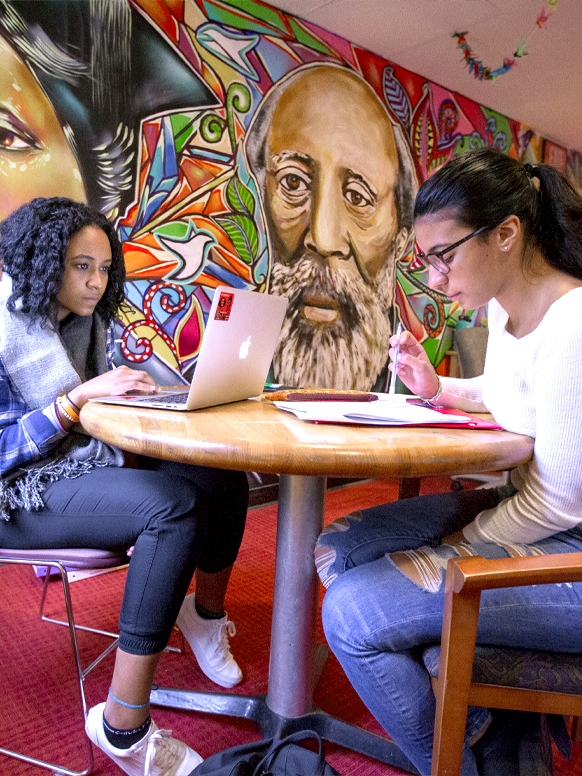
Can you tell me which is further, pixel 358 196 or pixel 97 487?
pixel 358 196

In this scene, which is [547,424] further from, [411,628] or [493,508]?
[411,628]

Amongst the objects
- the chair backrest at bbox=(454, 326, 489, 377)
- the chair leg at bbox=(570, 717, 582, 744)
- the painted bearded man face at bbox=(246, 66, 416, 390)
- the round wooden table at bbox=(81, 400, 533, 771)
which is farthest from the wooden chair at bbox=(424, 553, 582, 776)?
the chair backrest at bbox=(454, 326, 489, 377)

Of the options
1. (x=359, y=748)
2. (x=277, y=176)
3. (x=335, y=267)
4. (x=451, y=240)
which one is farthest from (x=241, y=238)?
(x=359, y=748)

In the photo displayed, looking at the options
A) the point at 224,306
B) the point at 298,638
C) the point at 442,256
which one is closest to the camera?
the point at 224,306

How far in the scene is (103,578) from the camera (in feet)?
7.04

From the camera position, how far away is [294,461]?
79 cm

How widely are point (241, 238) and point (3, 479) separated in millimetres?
2036

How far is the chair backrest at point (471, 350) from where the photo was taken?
3.58m

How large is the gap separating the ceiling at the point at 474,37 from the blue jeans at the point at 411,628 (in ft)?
9.72

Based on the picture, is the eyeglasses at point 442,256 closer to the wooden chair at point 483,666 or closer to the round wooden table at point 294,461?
the round wooden table at point 294,461

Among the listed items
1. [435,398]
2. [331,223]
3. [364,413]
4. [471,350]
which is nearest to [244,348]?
[364,413]

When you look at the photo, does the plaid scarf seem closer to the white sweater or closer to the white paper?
the white paper

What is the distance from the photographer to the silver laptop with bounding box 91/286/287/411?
1021mm

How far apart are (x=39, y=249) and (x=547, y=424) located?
1.18 metres
